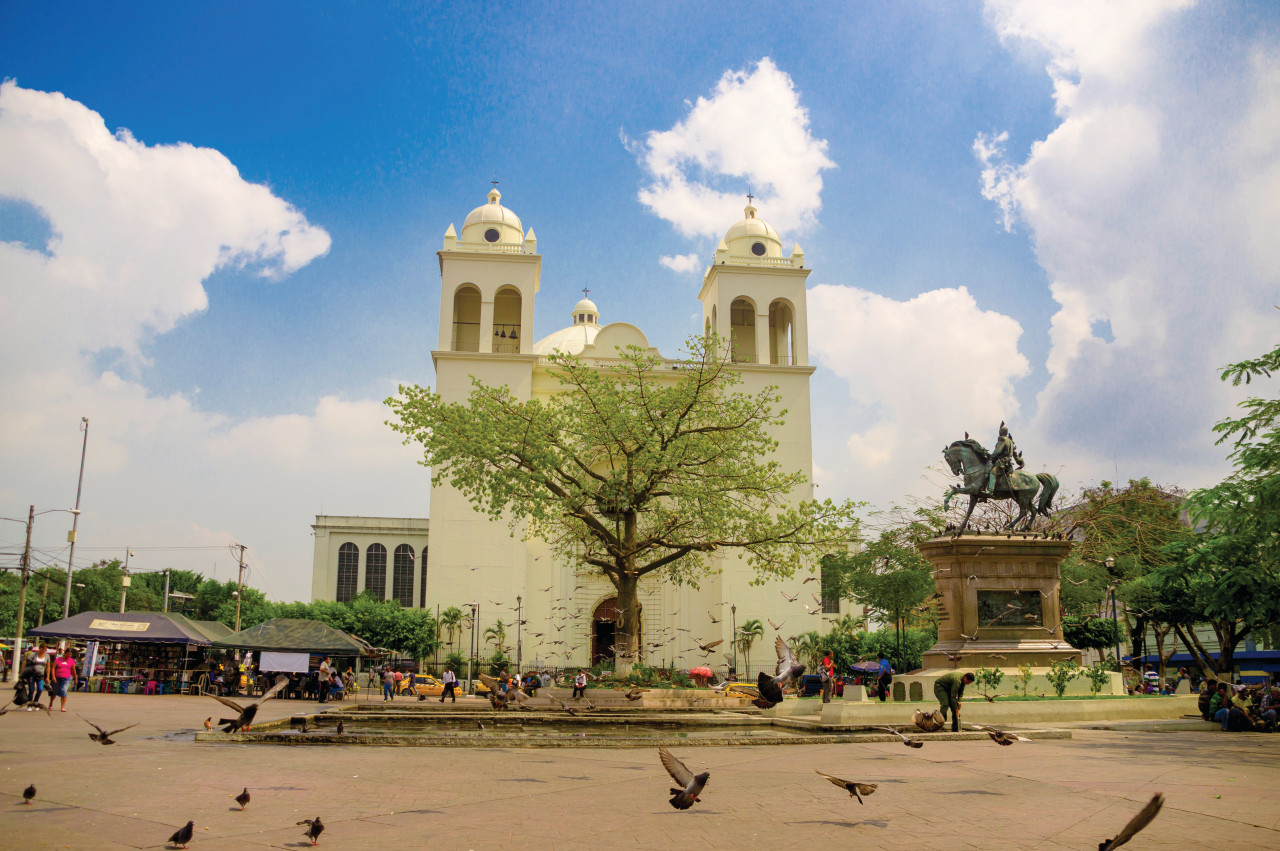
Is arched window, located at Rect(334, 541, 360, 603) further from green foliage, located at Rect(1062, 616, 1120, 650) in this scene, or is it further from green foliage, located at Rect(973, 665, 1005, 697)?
green foliage, located at Rect(973, 665, 1005, 697)

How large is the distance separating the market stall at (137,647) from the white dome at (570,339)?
27.2m

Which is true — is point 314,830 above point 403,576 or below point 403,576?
below

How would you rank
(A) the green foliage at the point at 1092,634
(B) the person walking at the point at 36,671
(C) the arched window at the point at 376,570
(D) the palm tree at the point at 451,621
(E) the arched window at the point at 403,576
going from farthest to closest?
1. (C) the arched window at the point at 376,570
2. (E) the arched window at the point at 403,576
3. (D) the palm tree at the point at 451,621
4. (A) the green foliage at the point at 1092,634
5. (B) the person walking at the point at 36,671

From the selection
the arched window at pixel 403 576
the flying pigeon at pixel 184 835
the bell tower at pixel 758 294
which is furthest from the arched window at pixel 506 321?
the flying pigeon at pixel 184 835

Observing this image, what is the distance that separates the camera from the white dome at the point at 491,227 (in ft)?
147

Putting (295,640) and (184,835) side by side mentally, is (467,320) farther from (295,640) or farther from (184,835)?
(184,835)

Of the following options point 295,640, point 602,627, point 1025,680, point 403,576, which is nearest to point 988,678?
point 1025,680

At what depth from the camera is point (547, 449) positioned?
66.6 ft

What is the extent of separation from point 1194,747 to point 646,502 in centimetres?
1200

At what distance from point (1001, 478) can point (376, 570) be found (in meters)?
40.9

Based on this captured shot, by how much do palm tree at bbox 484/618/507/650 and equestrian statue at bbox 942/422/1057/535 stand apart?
23004 mm

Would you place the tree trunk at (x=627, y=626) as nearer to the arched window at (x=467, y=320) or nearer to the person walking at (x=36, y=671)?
the person walking at (x=36, y=671)

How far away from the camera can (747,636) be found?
3988cm

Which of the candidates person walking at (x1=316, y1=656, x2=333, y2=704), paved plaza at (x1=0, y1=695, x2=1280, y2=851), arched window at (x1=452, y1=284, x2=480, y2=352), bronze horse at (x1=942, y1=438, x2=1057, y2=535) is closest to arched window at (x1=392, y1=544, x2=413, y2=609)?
arched window at (x1=452, y1=284, x2=480, y2=352)
